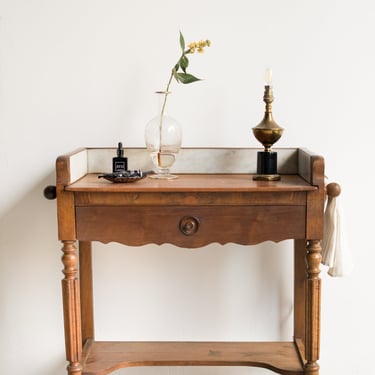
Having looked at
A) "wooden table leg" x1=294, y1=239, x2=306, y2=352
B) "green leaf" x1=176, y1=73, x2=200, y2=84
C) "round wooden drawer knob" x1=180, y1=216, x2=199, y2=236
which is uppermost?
"green leaf" x1=176, y1=73, x2=200, y2=84

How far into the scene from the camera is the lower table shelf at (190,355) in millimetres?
1763

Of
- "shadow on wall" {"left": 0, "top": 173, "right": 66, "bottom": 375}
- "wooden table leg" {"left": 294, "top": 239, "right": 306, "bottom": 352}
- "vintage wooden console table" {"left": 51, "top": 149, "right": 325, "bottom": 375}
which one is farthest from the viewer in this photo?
"shadow on wall" {"left": 0, "top": 173, "right": 66, "bottom": 375}

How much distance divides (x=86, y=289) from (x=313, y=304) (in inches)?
29.2

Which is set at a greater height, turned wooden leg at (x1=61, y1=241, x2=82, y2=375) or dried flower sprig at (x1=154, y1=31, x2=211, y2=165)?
dried flower sprig at (x1=154, y1=31, x2=211, y2=165)

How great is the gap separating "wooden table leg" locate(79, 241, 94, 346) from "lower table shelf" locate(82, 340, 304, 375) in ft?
0.14

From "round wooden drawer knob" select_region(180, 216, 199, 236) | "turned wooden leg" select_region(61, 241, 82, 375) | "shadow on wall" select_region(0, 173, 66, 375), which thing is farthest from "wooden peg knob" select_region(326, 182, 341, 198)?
"shadow on wall" select_region(0, 173, 66, 375)

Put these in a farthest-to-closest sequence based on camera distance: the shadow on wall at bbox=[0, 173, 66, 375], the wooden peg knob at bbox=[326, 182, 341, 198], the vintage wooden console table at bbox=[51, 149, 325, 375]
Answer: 1. the shadow on wall at bbox=[0, 173, 66, 375]
2. the wooden peg knob at bbox=[326, 182, 341, 198]
3. the vintage wooden console table at bbox=[51, 149, 325, 375]

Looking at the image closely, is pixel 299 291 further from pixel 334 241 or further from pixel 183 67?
pixel 183 67

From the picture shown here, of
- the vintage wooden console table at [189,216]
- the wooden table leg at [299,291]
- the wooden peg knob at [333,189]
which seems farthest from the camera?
the wooden table leg at [299,291]

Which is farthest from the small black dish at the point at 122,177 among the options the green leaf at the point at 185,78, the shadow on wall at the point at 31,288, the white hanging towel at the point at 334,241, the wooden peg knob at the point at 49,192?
the white hanging towel at the point at 334,241

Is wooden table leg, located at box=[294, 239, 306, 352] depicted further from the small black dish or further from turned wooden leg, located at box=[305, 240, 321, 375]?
the small black dish

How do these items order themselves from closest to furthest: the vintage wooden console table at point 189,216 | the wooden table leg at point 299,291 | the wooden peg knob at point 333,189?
the vintage wooden console table at point 189,216
the wooden peg knob at point 333,189
the wooden table leg at point 299,291

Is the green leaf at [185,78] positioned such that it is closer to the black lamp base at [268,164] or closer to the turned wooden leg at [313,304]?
the black lamp base at [268,164]

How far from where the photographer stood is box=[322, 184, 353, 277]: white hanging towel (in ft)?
5.57
